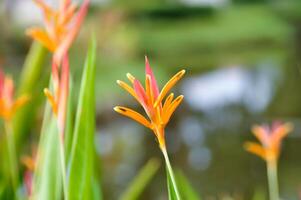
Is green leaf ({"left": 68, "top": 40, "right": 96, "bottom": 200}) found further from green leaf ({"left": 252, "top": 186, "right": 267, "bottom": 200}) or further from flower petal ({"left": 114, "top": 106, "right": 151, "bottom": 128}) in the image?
green leaf ({"left": 252, "top": 186, "right": 267, "bottom": 200})

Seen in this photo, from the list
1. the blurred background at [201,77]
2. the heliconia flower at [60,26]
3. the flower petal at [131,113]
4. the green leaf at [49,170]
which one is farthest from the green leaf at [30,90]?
the flower petal at [131,113]

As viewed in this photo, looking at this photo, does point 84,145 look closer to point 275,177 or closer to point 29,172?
point 29,172

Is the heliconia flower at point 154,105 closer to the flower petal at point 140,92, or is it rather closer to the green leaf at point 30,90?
the flower petal at point 140,92

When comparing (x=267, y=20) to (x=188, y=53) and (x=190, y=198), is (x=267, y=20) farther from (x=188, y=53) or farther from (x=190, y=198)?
(x=190, y=198)

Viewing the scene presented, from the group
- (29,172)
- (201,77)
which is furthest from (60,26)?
(201,77)

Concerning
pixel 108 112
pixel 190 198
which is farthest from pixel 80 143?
pixel 108 112

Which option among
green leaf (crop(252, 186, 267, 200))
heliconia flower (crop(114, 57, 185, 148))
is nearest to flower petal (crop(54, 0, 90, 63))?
heliconia flower (crop(114, 57, 185, 148))
